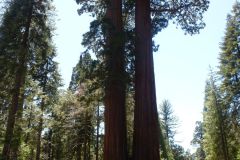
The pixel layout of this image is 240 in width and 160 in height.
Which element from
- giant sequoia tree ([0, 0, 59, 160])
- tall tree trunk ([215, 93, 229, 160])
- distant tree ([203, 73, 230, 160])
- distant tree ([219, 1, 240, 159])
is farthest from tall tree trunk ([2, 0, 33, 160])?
tall tree trunk ([215, 93, 229, 160])

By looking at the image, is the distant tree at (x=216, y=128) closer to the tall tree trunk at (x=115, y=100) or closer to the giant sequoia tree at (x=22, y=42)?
the giant sequoia tree at (x=22, y=42)

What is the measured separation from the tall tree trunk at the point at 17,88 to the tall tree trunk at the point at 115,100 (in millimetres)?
5995

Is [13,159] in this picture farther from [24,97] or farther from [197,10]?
[197,10]

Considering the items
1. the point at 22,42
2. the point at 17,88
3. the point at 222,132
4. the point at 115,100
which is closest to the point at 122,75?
the point at 115,100

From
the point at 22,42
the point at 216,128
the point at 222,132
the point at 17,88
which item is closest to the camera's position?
the point at 17,88

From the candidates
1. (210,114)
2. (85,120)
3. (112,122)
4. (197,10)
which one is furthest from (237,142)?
(112,122)

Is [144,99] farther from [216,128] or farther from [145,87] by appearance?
[216,128]

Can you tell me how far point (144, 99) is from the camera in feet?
31.3

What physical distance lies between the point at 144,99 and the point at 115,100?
90 cm

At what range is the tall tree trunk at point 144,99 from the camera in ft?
29.6

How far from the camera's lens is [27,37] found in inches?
655

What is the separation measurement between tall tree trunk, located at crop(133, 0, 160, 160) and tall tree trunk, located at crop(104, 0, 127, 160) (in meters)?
0.42

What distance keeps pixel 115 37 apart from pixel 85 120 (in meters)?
15.8

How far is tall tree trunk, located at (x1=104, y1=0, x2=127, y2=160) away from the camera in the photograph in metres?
9.01
